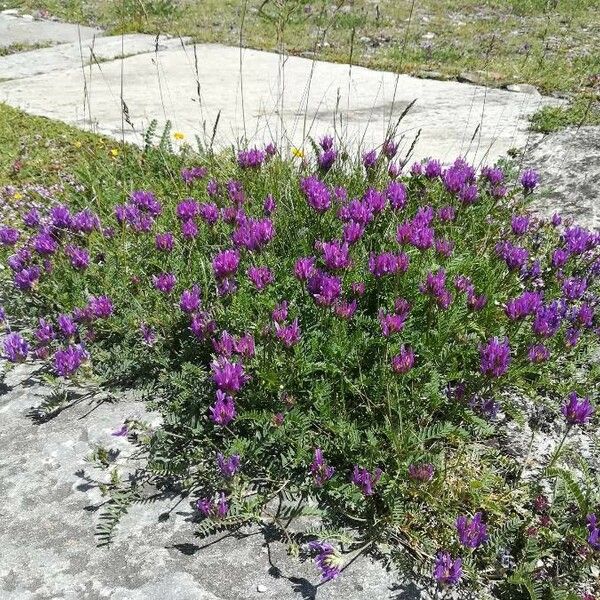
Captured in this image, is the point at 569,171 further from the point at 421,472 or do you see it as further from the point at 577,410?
the point at 421,472

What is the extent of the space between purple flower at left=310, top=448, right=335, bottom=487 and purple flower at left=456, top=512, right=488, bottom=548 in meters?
0.49

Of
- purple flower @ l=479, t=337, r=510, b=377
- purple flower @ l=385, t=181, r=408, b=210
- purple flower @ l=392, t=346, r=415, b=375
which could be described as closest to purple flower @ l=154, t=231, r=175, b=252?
purple flower @ l=385, t=181, r=408, b=210

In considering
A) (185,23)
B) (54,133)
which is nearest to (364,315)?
(54,133)

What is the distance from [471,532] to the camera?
2170 mm

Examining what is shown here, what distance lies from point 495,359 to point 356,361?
628 millimetres

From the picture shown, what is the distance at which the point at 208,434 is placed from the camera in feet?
8.80

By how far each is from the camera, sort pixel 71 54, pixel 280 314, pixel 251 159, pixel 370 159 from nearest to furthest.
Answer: pixel 280 314
pixel 370 159
pixel 251 159
pixel 71 54

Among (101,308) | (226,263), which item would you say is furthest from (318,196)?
(101,308)

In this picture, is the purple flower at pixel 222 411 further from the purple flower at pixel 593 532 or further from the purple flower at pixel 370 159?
the purple flower at pixel 370 159

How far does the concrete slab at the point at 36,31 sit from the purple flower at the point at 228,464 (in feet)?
30.3

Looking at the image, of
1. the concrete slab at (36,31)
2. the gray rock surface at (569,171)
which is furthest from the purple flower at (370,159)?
the concrete slab at (36,31)

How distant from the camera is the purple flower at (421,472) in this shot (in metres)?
2.30

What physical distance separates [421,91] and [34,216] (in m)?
4.71

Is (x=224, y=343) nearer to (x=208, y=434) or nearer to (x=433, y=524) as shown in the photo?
(x=208, y=434)
